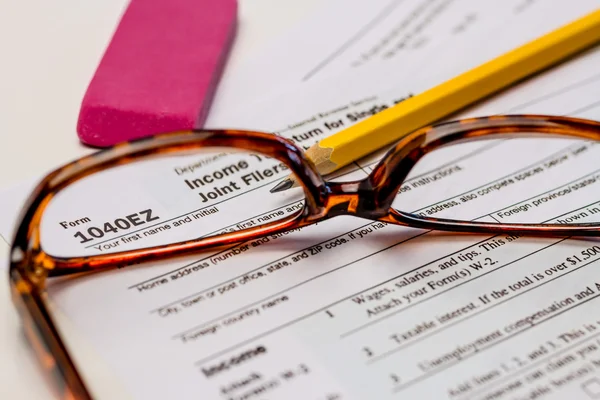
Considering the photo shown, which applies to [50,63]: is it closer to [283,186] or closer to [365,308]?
[283,186]

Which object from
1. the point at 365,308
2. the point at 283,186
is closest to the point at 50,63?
the point at 283,186

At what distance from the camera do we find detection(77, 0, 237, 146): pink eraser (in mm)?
534

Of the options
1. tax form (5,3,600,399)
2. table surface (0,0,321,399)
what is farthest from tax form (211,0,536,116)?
tax form (5,3,600,399)

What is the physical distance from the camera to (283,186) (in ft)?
1.62

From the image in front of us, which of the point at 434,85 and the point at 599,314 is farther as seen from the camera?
the point at 434,85

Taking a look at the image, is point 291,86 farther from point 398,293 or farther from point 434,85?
point 398,293

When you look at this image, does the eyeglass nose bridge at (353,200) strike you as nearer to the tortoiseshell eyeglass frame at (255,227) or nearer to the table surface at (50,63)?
the tortoiseshell eyeglass frame at (255,227)

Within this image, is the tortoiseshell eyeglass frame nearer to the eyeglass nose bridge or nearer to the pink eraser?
the eyeglass nose bridge

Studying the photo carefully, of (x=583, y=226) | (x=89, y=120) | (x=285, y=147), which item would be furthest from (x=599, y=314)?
(x=89, y=120)

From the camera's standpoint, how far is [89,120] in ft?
1.77

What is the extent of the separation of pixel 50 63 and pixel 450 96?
0.32m

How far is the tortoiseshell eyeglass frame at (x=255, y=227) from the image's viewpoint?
0.40m

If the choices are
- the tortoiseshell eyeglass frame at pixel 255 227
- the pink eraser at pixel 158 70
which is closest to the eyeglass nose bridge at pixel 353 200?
the tortoiseshell eyeglass frame at pixel 255 227

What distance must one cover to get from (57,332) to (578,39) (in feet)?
1.52
